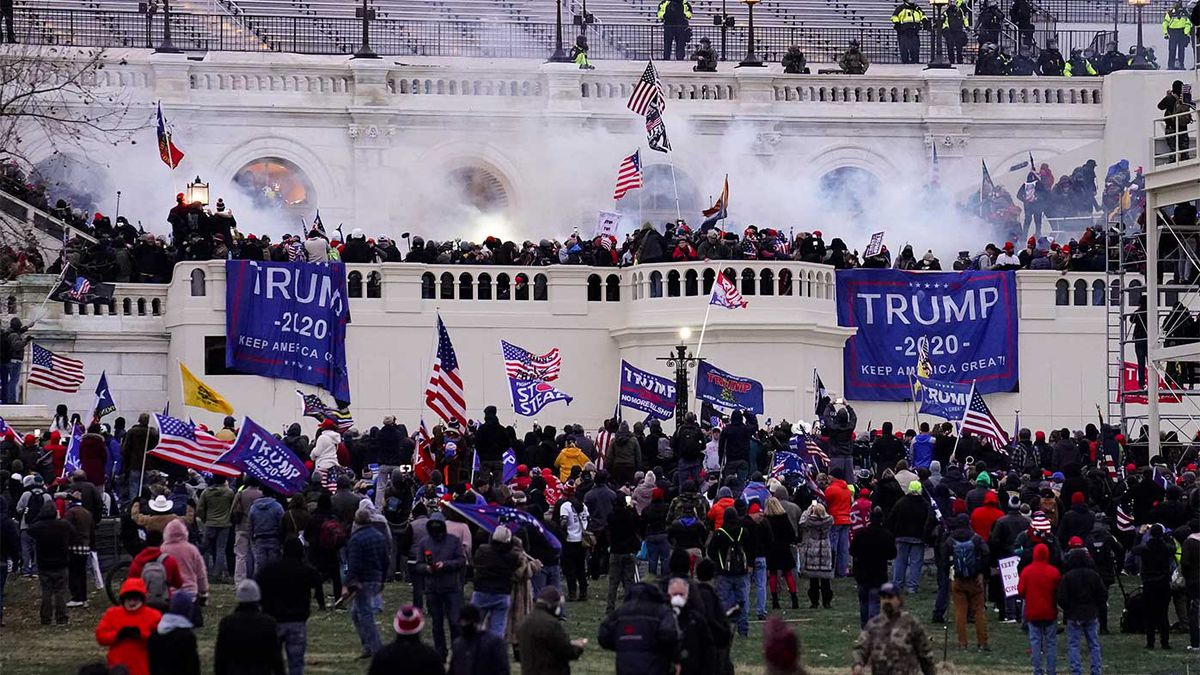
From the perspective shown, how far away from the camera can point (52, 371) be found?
42.5m

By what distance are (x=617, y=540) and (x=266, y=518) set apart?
3593mm

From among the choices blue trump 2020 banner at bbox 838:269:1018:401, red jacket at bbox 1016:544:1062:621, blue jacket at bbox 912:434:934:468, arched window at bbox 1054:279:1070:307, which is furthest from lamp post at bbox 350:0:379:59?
red jacket at bbox 1016:544:1062:621

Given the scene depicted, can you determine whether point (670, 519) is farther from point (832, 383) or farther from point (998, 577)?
point (832, 383)

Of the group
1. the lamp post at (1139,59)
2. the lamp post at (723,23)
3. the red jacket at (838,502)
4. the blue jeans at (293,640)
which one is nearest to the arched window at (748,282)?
the red jacket at (838,502)

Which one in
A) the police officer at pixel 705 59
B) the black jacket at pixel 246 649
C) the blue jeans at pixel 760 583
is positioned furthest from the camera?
the police officer at pixel 705 59

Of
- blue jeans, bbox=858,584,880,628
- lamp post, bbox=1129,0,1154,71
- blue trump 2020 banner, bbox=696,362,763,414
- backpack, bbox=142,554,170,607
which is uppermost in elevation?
lamp post, bbox=1129,0,1154,71

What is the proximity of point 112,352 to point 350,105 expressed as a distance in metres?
12.7

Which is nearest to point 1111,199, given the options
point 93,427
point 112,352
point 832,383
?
point 832,383

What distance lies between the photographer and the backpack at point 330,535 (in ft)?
97.9

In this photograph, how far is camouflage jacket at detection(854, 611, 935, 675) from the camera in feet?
70.7

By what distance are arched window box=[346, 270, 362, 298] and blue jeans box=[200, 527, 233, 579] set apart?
574 inches

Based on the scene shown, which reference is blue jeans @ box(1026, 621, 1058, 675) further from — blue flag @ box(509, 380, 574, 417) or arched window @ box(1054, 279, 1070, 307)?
arched window @ box(1054, 279, 1070, 307)

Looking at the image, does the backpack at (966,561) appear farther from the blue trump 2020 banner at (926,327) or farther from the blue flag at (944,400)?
the blue trump 2020 banner at (926,327)

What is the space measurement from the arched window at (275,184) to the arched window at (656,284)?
42.0 ft
